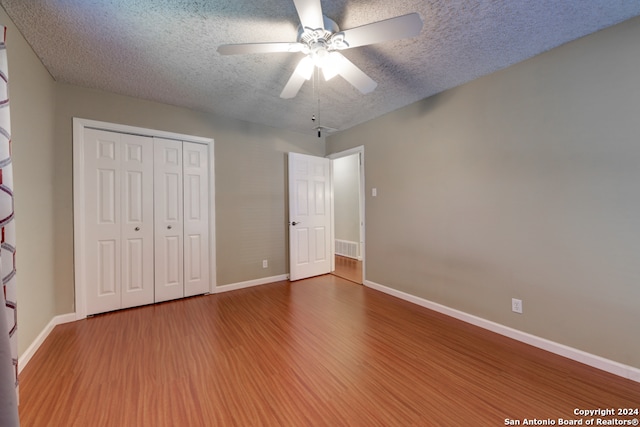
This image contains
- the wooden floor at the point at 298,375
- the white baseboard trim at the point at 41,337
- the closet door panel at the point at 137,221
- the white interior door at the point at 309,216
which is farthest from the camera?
the white interior door at the point at 309,216

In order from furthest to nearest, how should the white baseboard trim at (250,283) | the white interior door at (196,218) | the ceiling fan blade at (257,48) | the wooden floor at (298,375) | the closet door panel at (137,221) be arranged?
the white baseboard trim at (250,283)
the white interior door at (196,218)
the closet door panel at (137,221)
the ceiling fan blade at (257,48)
the wooden floor at (298,375)

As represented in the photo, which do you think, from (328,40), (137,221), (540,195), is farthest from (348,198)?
(328,40)

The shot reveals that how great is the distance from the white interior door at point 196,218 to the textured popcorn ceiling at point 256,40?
0.73 metres

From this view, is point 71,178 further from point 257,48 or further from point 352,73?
point 352,73

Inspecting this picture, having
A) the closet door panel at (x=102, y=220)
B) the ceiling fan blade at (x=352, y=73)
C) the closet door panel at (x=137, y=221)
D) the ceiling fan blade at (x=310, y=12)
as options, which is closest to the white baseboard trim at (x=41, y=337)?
the closet door panel at (x=102, y=220)

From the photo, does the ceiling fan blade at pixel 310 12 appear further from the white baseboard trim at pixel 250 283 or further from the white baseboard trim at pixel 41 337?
the white baseboard trim at pixel 250 283

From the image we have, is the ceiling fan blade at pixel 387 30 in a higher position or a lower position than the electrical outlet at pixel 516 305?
higher

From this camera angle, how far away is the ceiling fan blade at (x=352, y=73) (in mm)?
1746

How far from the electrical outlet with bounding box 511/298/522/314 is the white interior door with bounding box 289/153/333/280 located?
262cm

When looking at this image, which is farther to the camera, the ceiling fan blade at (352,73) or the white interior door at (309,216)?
the white interior door at (309,216)

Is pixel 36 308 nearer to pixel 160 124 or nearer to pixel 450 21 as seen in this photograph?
pixel 160 124

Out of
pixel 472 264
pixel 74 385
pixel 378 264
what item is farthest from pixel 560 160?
pixel 74 385

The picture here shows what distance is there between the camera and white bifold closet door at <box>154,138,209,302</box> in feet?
9.98

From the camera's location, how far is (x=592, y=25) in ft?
5.71
